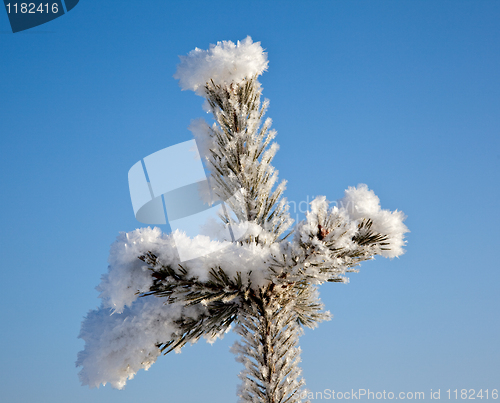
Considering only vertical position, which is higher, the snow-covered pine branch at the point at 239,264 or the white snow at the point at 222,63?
the white snow at the point at 222,63

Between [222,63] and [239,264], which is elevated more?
[222,63]

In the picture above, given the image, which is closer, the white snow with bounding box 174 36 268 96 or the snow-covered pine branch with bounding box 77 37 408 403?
the snow-covered pine branch with bounding box 77 37 408 403

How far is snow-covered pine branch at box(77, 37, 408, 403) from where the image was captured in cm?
183

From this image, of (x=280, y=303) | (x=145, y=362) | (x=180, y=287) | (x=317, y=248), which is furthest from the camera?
(x=280, y=303)

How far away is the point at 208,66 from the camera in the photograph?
2.49m

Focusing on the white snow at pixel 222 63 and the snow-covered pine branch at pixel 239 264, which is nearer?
the snow-covered pine branch at pixel 239 264

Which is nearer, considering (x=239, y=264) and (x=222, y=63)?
(x=239, y=264)

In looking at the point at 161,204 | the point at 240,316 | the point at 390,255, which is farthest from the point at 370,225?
the point at 161,204

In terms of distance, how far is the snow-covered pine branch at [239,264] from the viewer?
1834mm

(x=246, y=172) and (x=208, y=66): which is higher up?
(x=208, y=66)

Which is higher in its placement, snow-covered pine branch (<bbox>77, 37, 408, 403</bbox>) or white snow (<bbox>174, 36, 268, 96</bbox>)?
white snow (<bbox>174, 36, 268, 96</bbox>)

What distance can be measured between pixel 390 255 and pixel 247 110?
1462mm

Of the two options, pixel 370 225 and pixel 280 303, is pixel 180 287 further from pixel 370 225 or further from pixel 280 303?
pixel 370 225

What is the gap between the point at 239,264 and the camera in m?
1.99
